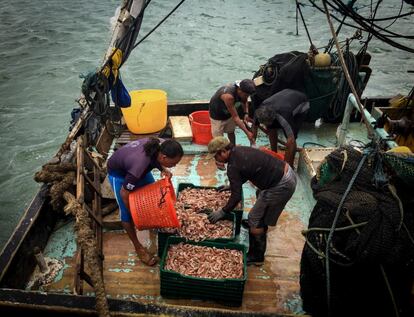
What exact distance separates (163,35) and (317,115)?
15876 millimetres

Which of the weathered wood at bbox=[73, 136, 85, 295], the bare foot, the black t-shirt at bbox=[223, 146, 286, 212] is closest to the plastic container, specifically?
the weathered wood at bbox=[73, 136, 85, 295]

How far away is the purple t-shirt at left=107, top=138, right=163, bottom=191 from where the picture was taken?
4.05 metres

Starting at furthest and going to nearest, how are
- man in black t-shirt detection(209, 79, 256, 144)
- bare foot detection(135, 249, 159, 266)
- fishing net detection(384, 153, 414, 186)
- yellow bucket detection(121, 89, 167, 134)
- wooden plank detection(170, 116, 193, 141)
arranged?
wooden plank detection(170, 116, 193, 141), yellow bucket detection(121, 89, 167, 134), man in black t-shirt detection(209, 79, 256, 144), bare foot detection(135, 249, 159, 266), fishing net detection(384, 153, 414, 186)

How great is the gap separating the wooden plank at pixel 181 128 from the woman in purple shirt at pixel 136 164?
8.19 ft

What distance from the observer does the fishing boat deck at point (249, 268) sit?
4.12 metres

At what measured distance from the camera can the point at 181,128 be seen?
7258 mm

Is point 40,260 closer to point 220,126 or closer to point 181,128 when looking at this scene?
point 220,126

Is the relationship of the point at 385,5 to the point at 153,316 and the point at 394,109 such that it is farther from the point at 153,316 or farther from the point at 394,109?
the point at 153,316

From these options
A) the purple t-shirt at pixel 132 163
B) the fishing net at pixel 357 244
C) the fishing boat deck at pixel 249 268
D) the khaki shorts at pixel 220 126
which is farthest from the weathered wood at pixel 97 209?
the fishing net at pixel 357 244

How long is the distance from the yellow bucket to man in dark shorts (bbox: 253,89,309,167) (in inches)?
77.6

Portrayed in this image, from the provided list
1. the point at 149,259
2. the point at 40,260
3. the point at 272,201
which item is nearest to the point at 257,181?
the point at 272,201

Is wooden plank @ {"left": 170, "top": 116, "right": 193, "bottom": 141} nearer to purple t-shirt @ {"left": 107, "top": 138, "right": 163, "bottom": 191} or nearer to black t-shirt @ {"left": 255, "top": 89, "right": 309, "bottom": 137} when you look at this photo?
black t-shirt @ {"left": 255, "top": 89, "right": 309, "bottom": 137}

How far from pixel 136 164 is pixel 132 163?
7 centimetres

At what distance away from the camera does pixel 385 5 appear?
Result: 26859mm
